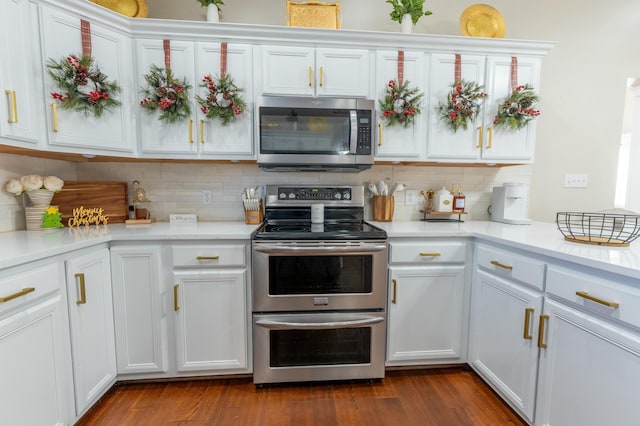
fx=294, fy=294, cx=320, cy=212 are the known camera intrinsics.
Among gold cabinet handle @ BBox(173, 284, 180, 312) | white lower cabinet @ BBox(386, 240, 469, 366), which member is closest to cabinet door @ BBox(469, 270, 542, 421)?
white lower cabinet @ BBox(386, 240, 469, 366)

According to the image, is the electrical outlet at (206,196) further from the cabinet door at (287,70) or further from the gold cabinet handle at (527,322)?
the gold cabinet handle at (527,322)

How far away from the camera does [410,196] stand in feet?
7.91

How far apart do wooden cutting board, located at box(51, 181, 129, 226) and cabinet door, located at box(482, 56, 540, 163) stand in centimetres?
261

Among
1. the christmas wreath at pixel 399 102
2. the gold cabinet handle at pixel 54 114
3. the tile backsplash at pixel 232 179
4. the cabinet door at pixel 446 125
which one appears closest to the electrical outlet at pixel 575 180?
the tile backsplash at pixel 232 179

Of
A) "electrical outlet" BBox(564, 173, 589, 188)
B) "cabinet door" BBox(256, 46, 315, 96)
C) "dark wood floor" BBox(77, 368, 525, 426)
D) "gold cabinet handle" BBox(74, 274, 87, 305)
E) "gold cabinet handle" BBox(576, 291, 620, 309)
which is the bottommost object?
"dark wood floor" BBox(77, 368, 525, 426)

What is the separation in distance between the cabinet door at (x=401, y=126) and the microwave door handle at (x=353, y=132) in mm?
210

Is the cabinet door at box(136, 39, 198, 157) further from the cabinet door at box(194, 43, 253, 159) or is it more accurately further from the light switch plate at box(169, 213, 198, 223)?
the light switch plate at box(169, 213, 198, 223)

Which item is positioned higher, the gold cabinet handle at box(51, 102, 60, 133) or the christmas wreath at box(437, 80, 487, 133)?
the christmas wreath at box(437, 80, 487, 133)

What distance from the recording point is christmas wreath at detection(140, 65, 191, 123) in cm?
182

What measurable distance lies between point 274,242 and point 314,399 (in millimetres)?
916

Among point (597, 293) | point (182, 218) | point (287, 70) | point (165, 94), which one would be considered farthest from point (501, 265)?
point (165, 94)

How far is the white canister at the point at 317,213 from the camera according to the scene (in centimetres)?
208

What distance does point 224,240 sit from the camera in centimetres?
170

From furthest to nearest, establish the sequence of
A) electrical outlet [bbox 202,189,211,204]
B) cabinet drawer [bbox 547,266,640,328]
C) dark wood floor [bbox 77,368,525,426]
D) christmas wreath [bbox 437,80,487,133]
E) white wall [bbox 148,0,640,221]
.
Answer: white wall [bbox 148,0,640,221] < electrical outlet [bbox 202,189,211,204] < christmas wreath [bbox 437,80,487,133] < dark wood floor [bbox 77,368,525,426] < cabinet drawer [bbox 547,266,640,328]
